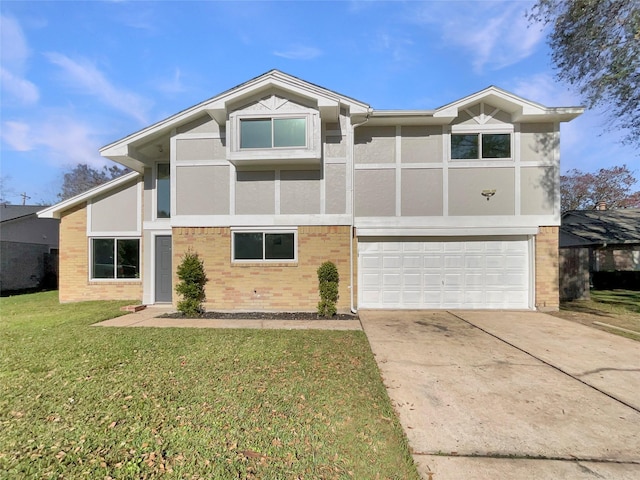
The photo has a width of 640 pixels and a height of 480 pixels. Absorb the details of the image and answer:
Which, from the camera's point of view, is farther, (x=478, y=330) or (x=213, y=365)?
(x=478, y=330)

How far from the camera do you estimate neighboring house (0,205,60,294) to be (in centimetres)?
1502

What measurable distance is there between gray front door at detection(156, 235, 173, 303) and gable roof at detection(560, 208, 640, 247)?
23.2 metres

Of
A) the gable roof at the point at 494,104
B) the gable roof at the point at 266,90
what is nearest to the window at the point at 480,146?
the gable roof at the point at 494,104

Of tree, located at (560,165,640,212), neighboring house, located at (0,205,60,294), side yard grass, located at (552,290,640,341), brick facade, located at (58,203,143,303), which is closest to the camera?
side yard grass, located at (552,290,640,341)

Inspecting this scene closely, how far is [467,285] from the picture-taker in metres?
9.67

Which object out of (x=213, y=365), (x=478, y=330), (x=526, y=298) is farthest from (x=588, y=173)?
(x=213, y=365)

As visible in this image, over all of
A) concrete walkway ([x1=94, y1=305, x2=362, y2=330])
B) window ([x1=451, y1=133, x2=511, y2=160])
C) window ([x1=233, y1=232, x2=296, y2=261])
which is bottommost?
concrete walkway ([x1=94, y1=305, x2=362, y2=330])

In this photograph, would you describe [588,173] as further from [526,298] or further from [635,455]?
[635,455]

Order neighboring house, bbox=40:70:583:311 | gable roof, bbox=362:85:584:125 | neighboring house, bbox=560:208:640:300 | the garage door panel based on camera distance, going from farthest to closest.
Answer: neighboring house, bbox=560:208:640:300
the garage door panel
neighboring house, bbox=40:70:583:311
gable roof, bbox=362:85:584:125

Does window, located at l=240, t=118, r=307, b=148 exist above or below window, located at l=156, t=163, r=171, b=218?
above

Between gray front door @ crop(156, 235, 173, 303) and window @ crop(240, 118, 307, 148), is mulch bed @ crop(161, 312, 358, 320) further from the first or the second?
window @ crop(240, 118, 307, 148)

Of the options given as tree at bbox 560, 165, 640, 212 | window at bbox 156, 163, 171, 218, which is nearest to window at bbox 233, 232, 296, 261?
window at bbox 156, 163, 171, 218

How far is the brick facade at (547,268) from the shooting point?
371 inches

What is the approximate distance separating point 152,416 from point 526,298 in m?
10.6
